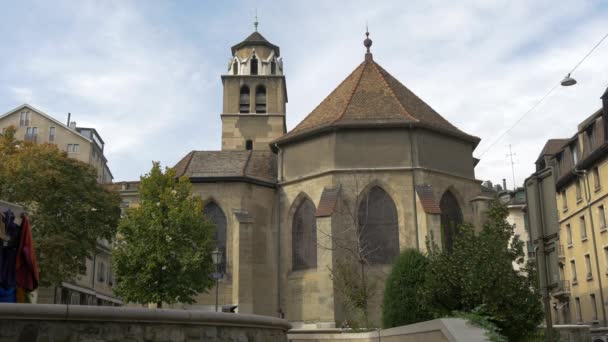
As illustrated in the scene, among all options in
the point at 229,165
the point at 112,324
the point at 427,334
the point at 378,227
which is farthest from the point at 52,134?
the point at 112,324

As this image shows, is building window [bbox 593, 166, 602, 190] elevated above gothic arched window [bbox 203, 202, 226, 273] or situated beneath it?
elevated above

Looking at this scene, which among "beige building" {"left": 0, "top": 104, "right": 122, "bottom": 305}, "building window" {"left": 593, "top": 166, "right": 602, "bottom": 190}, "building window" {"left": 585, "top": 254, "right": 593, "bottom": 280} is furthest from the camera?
"beige building" {"left": 0, "top": 104, "right": 122, "bottom": 305}

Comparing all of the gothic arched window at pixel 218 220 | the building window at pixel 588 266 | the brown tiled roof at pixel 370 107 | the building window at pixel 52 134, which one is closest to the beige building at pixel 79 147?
the building window at pixel 52 134

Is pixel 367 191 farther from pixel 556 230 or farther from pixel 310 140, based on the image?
pixel 556 230

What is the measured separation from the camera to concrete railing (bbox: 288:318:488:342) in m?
9.88

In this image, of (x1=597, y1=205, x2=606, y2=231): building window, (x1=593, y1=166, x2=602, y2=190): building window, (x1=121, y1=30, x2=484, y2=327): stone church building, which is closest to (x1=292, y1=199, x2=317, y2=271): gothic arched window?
(x1=121, y1=30, x2=484, y2=327): stone church building

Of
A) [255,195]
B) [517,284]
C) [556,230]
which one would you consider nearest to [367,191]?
[255,195]

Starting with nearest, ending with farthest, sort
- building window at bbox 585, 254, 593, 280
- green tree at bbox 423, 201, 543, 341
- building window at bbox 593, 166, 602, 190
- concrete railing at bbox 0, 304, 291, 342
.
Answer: concrete railing at bbox 0, 304, 291, 342, green tree at bbox 423, 201, 543, 341, building window at bbox 593, 166, 602, 190, building window at bbox 585, 254, 593, 280

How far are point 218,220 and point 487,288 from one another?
1660 cm

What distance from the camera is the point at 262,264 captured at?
27.0 m

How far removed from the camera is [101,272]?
46.2m

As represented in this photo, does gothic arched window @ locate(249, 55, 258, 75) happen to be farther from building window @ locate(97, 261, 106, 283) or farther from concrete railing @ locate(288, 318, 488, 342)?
concrete railing @ locate(288, 318, 488, 342)

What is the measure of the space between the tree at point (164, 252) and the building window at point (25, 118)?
3643 centimetres

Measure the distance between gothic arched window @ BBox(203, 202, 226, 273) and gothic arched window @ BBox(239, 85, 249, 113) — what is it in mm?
13983
